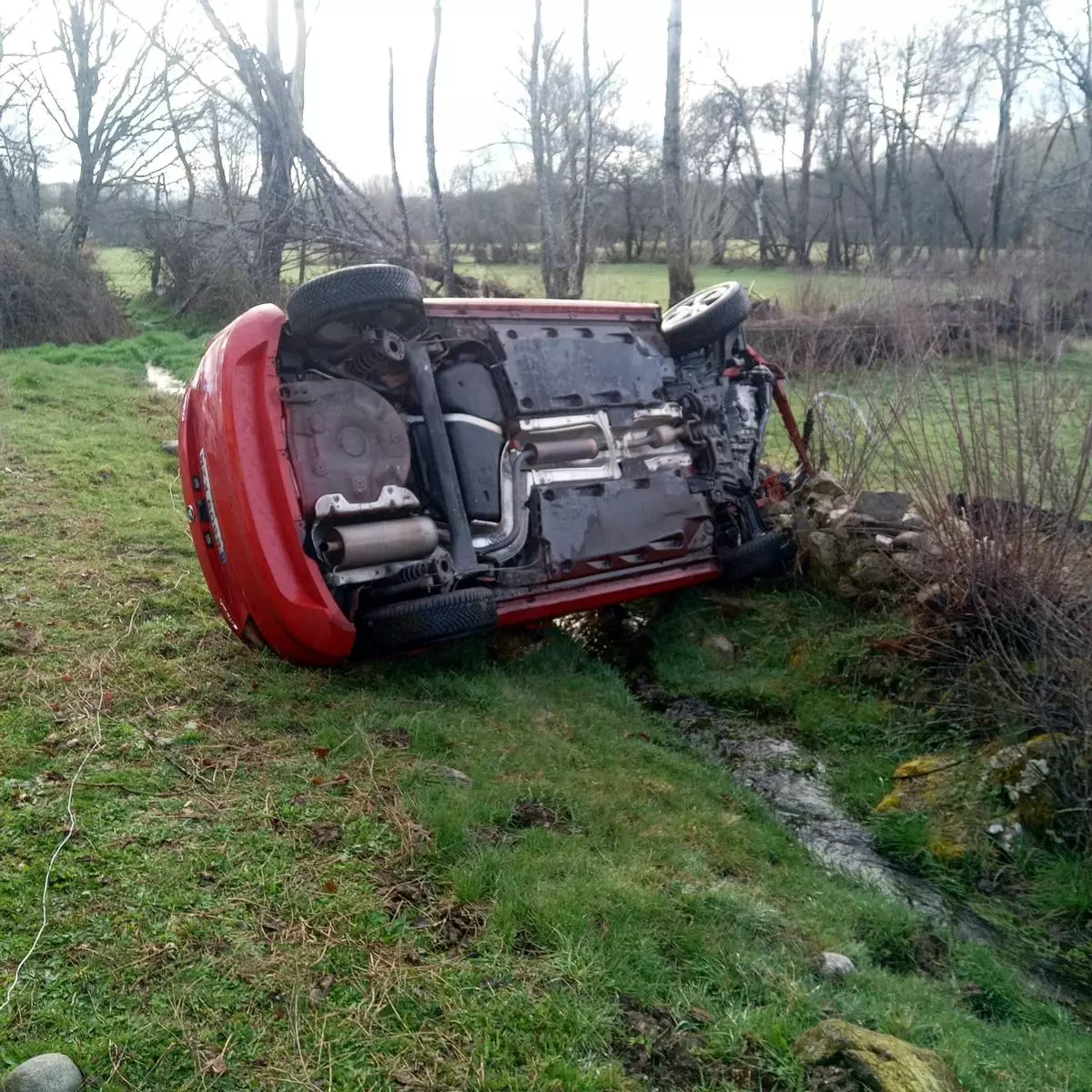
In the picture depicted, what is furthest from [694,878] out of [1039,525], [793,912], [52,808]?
[1039,525]

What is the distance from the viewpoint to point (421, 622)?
13.9 ft

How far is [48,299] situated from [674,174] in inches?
395

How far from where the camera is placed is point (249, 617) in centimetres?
439

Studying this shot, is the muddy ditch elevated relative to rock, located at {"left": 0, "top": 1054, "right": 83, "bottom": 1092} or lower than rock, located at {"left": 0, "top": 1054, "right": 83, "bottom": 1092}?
lower

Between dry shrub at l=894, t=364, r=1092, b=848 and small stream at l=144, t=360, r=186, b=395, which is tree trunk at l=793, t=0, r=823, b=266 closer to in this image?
small stream at l=144, t=360, r=186, b=395

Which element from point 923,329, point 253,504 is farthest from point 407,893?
point 923,329

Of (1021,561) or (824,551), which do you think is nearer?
(1021,561)

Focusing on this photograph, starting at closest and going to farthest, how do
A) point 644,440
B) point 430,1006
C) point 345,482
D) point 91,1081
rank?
point 91,1081 < point 430,1006 < point 345,482 < point 644,440

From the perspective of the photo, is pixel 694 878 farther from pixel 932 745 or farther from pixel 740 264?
pixel 740 264

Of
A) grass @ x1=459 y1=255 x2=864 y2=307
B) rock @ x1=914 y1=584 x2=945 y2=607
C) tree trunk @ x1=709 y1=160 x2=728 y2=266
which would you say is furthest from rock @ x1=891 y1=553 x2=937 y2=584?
tree trunk @ x1=709 y1=160 x2=728 y2=266

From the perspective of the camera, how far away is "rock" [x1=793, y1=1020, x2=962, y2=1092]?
2311mm

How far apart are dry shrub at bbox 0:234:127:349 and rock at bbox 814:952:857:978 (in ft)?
49.9

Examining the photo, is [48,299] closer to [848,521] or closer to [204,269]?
[204,269]

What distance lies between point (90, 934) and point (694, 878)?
1.90 meters
